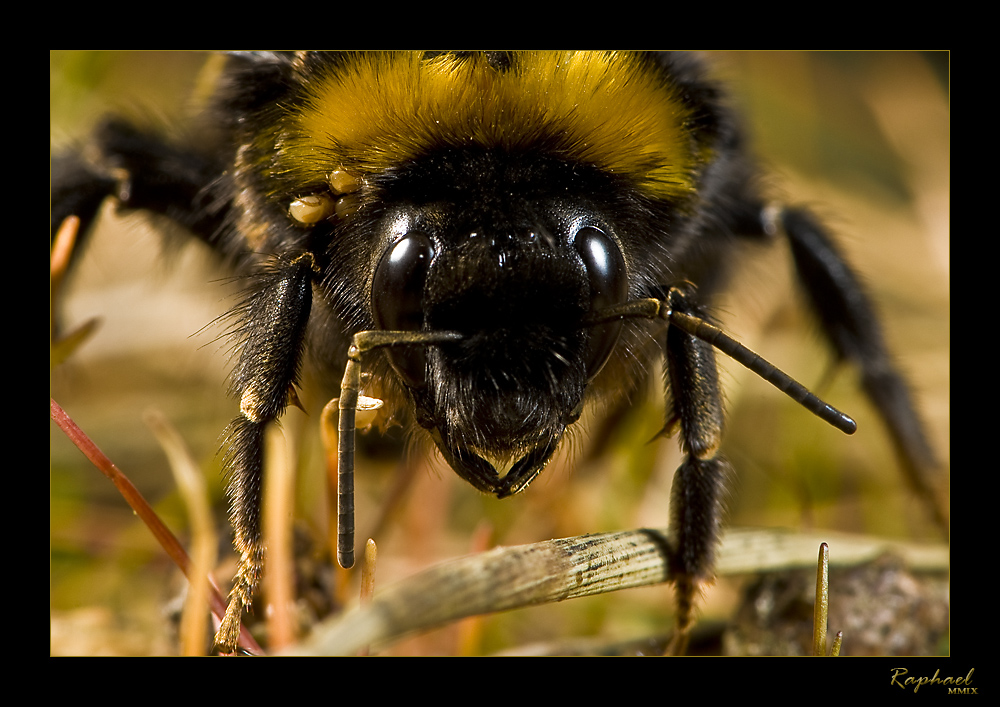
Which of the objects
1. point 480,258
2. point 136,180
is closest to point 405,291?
point 480,258

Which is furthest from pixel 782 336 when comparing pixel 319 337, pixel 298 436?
pixel 319 337

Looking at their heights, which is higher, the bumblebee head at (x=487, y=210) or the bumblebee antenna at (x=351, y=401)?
the bumblebee head at (x=487, y=210)

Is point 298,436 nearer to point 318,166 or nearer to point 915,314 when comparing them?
point 318,166

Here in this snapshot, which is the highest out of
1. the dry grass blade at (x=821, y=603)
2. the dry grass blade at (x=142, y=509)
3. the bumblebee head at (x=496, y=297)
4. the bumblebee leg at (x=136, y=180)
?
the bumblebee leg at (x=136, y=180)

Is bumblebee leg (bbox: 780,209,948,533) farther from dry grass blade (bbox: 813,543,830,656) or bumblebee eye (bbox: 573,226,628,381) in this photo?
bumblebee eye (bbox: 573,226,628,381)

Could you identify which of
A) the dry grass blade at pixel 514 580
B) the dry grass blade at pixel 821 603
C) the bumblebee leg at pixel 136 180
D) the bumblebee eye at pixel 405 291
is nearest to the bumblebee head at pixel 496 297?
the bumblebee eye at pixel 405 291

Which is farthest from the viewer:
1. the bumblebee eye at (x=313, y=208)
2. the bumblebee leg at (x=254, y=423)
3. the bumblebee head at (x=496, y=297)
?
the bumblebee eye at (x=313, y=208)

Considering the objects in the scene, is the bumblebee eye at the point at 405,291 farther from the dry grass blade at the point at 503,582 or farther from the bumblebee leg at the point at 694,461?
the bumblebee leg at the point at 694,461

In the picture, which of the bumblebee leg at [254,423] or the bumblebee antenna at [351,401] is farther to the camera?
the bumblebee leg at [254,423]
